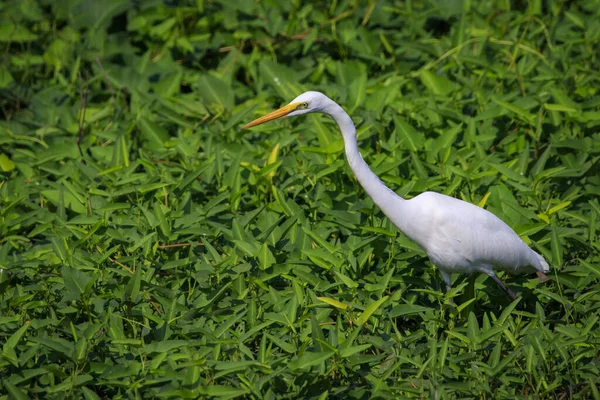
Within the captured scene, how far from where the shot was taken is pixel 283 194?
3.82m

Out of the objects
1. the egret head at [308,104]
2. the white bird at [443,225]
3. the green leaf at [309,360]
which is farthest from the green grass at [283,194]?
the egret head at [308,104]

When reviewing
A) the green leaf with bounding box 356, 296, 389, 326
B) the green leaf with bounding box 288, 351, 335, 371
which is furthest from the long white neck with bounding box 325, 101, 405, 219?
the green leaf with bounding box 288, 351, 335, 371

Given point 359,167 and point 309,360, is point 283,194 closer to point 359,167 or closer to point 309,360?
point 359,167

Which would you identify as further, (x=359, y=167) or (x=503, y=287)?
(x=503, y=287)

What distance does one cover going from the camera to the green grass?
2.84 meters

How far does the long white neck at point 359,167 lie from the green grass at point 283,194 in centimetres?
20

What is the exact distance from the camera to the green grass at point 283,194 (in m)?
2.84

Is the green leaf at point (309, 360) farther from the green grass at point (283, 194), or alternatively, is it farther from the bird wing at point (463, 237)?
the bird wing at point (463, 237)

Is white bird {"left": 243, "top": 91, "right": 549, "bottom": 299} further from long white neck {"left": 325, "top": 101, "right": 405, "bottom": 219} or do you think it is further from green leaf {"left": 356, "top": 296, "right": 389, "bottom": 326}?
green leaf {"left": 356, "top": 296, "right": 389, "bottom": 326}

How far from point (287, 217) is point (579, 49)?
8.46ft

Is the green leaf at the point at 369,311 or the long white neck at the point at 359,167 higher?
the long white neck at the point at 359,167

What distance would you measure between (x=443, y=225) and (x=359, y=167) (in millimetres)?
414

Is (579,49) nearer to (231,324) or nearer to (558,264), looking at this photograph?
(558,264)

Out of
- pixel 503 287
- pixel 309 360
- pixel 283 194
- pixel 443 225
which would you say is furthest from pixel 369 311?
pixel 283 194
